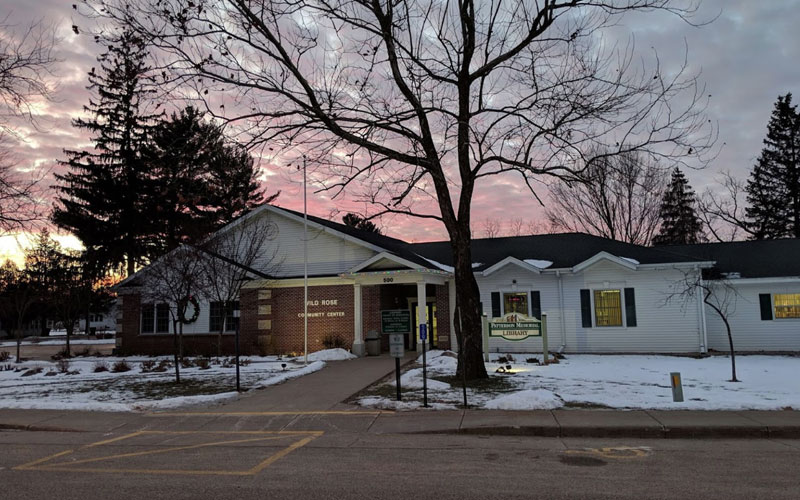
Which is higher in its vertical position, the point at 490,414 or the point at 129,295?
the point at 129,295

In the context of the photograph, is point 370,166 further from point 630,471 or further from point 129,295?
point 129,295

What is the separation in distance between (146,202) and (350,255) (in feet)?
94.4

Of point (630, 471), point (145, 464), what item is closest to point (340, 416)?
point (145, 464)

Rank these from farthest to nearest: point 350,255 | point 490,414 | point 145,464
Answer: point 350,255
point 490,414
point 145,464

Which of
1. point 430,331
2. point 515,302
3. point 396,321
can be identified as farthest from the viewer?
point 430,331

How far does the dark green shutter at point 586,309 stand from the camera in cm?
2252

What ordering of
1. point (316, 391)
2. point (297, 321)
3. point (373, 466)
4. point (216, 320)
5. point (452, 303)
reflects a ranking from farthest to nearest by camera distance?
1. point (216, 320)
2. point (297, 321)
3. point (452, 303)
4. point (316, 391)
5. point (373, 466)

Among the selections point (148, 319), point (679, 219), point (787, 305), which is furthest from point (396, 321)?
point (679, 219)

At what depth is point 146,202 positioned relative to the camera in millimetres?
46000

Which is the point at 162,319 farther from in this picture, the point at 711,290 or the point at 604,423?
the point at 711,290

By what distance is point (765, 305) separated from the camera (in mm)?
21578

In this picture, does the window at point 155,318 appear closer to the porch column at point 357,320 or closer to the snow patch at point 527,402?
the porch column at point 357,320

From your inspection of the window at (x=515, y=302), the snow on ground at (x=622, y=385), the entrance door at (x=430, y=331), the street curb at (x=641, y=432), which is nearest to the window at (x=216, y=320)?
the entrance door at (x=430, y=331)

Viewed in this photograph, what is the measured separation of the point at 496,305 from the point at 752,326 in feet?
31.9
